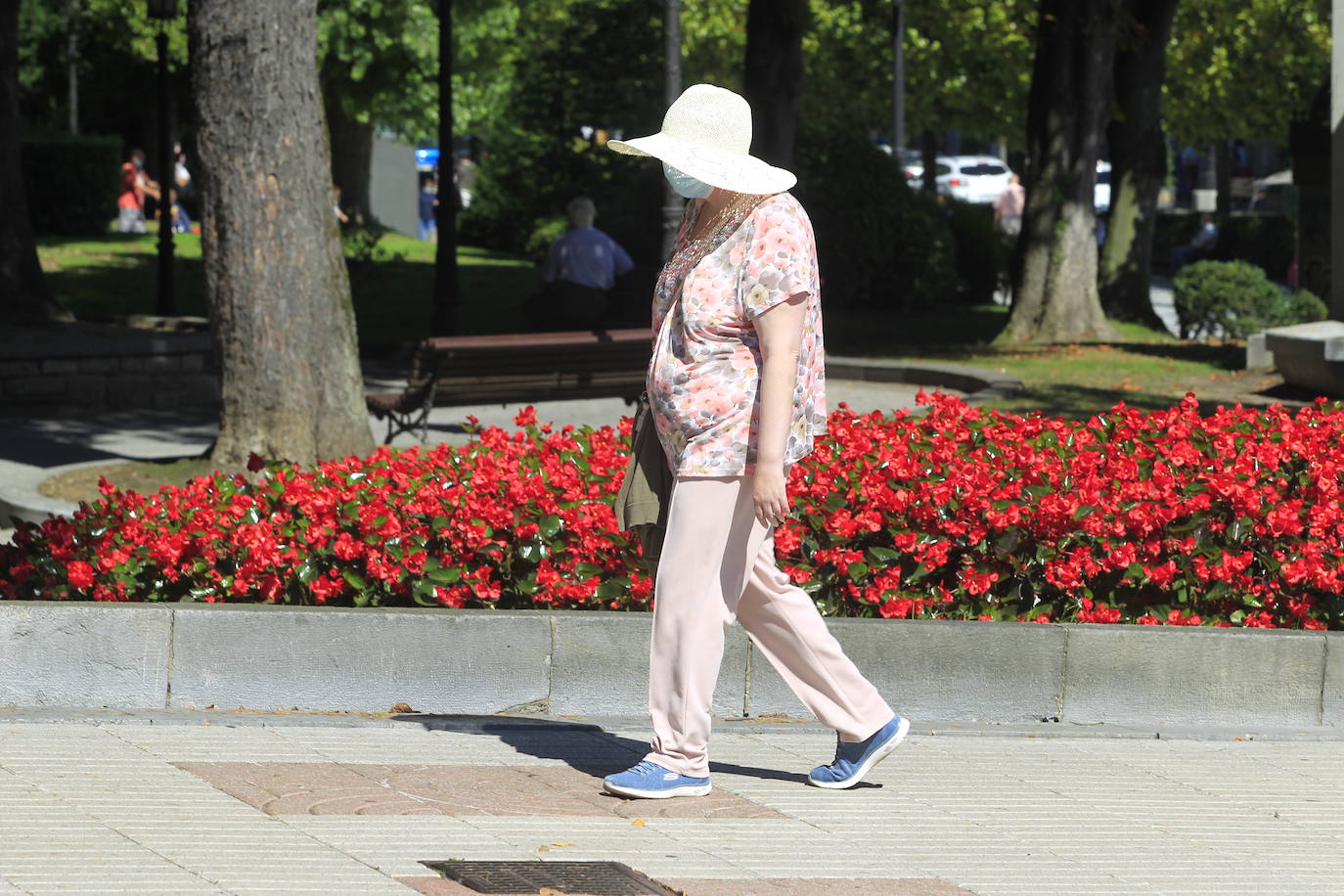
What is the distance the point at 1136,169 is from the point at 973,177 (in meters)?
42.8

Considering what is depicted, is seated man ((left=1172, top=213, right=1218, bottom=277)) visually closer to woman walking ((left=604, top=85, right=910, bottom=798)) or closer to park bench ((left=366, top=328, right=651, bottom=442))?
park bench ((left=366, top=328, right=651, bottom=442))

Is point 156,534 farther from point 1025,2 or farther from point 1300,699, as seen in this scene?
point 1025,2

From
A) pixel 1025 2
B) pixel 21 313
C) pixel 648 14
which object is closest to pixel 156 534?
pixel 21 313

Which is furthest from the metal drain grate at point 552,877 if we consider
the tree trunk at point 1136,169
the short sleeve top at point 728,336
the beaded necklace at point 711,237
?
the tree trunk at point 1136,169

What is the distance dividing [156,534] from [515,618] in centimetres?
141

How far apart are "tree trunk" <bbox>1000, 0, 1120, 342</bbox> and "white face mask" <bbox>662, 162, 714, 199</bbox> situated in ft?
52.5

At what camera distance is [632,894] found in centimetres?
434

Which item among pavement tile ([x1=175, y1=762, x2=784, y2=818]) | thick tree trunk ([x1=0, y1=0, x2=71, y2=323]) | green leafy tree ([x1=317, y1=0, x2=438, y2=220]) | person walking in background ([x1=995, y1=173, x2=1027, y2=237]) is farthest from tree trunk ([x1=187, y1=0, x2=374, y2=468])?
person walking in background ([x1=995, y1=173, x2=1027, y2=237])

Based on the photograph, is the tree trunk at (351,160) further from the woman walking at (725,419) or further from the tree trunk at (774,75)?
the woman walking at (725,419)

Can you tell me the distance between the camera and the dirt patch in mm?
10195

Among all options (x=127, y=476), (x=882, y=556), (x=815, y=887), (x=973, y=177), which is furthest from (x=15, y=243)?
(x=973, y=177)

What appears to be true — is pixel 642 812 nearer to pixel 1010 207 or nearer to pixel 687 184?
pixel 687 184

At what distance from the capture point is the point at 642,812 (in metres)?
5.08

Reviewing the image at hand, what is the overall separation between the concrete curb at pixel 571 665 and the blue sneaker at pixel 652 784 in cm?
101
